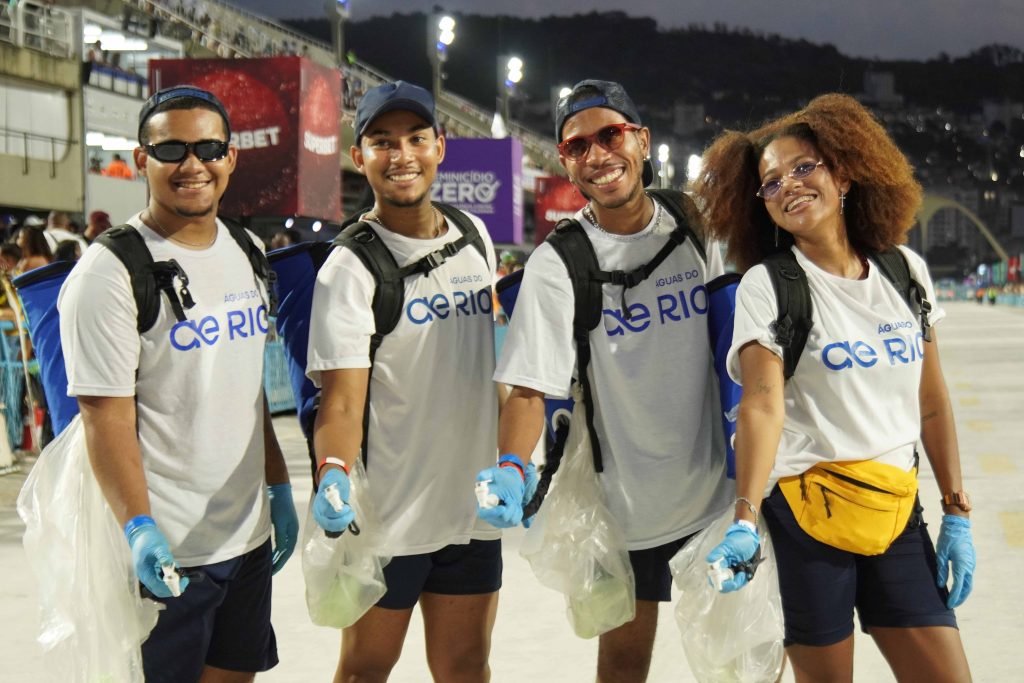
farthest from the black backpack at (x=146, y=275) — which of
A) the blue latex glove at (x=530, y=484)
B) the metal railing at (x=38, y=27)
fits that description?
the metal railing at (x=38, y=27)

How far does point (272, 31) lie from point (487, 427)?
152ft

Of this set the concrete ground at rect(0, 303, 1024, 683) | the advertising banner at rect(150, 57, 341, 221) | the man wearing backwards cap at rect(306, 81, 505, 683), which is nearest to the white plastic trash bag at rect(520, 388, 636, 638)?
the man wearing backwards cap at rect(306, 81, 505, 683)

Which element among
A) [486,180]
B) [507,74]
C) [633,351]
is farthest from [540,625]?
[507,74]

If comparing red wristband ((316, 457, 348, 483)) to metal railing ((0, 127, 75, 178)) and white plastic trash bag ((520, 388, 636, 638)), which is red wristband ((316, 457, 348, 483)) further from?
metal railing ((0, 127, 75, 178))

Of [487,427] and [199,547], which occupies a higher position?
[487,427]

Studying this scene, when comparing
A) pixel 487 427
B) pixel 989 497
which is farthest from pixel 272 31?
pixel 487 427

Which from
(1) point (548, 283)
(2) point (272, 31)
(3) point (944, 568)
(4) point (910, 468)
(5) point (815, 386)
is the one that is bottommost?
(3) point (944, 568)

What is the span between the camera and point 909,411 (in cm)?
339

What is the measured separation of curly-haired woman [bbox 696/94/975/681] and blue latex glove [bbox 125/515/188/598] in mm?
1304

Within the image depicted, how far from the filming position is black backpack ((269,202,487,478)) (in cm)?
358

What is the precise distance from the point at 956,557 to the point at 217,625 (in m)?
1.98

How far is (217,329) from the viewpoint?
329 cm

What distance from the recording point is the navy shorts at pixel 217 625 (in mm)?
3312

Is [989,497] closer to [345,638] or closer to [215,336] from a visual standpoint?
[345,638]
